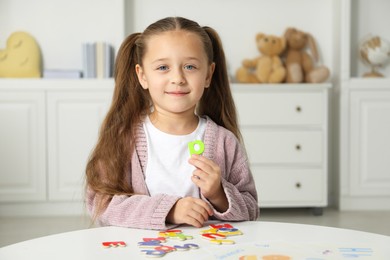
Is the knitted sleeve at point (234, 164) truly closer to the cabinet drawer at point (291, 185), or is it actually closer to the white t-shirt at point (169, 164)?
the white t-shirt at point (169, 164)

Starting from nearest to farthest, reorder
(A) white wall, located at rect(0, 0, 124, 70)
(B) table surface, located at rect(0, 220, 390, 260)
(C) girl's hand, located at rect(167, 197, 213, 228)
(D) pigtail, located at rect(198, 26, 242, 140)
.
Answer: (B) table surface, located at rect(0, 220, 390, 260), (C) girl's hand, located at rect(167, 197, 213, 228), (D) pigtail, located at rect(198, 26, 242, 140), (A) white wall, located at rect(0, 0, 124, 70)

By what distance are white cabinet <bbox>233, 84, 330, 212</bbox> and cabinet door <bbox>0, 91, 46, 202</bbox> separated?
1.17 m

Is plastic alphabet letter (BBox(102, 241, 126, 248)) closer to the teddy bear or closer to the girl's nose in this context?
the girl's nose

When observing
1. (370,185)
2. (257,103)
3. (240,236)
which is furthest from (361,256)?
(370,185)

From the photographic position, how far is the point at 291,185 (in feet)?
12.1

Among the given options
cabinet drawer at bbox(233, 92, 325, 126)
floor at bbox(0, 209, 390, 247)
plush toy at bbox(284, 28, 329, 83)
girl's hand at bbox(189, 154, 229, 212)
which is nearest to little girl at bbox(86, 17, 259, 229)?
girl's hand at bbox(189, 154, 229, 212)

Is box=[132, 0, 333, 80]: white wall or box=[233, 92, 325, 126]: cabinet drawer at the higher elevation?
box=[132, 0, 333, 80]: white wall

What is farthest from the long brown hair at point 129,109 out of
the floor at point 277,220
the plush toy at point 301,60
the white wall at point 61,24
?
the white wall at point 61,24

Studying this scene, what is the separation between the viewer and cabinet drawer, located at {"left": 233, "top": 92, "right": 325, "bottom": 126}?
368 cm

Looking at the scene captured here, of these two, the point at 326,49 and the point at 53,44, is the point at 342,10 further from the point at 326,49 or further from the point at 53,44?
the point at 53,44

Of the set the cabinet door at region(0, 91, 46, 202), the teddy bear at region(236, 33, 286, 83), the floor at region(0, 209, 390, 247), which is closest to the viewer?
the floor at region(0, 209, 390, 247)

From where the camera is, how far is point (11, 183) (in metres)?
3.67

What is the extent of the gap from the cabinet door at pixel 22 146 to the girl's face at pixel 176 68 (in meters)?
2.49

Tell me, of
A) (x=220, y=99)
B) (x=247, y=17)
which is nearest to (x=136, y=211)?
(x=220, y=99)
